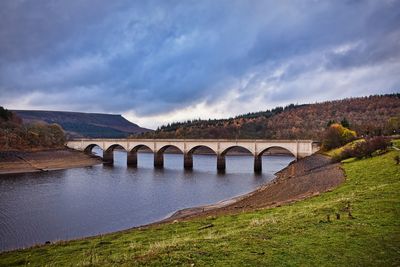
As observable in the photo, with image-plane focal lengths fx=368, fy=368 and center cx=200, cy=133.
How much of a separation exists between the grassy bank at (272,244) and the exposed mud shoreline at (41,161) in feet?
186

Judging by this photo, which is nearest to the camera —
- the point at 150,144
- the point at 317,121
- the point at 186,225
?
the point at 186,225

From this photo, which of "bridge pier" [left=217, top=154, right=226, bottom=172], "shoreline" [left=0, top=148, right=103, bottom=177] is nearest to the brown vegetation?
"shoreline" [left=0, top=148, right=103, bottom=177]

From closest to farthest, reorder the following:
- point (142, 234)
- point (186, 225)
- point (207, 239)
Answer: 1. point (207, 239)
2. point (142, 234)
3. point (186, 225)

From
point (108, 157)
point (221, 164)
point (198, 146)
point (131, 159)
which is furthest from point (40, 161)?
point (221, 164)

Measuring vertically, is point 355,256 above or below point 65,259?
above

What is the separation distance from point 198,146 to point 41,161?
114ft

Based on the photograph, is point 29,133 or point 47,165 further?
point 29,133

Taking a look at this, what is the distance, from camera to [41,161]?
261ft

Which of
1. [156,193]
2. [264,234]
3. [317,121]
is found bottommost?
[156,193]

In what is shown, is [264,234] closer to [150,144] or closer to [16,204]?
[16,204]

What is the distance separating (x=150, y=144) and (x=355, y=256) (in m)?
83.2

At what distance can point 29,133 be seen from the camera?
95000mm

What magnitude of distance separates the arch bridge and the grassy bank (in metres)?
52.3

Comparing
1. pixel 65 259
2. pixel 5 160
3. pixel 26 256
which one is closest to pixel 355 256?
pixel 65 259
